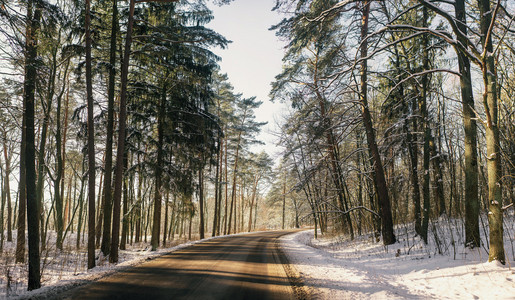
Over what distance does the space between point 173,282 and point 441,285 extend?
518 cm

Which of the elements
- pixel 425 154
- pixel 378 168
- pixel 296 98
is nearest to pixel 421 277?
pixel 425 154

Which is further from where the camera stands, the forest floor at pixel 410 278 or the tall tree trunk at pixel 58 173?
the tall tree trunk at pixel 58 173

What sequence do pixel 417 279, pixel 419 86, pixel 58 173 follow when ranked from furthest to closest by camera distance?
1. pixel 58 173
2. pixel 419 86
3. pixel 417 279

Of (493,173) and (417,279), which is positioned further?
(417,279)

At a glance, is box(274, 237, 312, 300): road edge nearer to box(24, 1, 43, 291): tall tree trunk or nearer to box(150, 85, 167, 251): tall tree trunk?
box(24, 1, 43, 291): tall tree trunk

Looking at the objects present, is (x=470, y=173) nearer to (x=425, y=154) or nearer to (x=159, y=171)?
(x=425, y=154)

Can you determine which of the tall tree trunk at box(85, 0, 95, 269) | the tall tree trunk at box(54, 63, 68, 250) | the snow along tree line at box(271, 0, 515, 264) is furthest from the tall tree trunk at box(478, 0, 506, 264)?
the tall tree trunk at box(54, 63, 68, 250)

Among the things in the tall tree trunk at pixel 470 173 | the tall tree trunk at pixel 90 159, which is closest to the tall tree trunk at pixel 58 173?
the tall tree trunk at pixel 90 159

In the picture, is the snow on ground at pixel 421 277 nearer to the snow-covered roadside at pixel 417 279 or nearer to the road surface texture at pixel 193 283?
the snow-covered roadside at pixel 417 279

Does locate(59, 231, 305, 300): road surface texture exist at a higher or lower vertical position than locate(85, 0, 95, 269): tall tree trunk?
lower

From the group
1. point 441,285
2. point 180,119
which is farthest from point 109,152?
point 441,285

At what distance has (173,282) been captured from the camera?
503 cm

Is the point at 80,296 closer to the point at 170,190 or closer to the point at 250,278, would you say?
the point at 250,278

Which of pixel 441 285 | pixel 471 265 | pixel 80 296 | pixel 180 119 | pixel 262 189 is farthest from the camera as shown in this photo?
pixel 262 189
